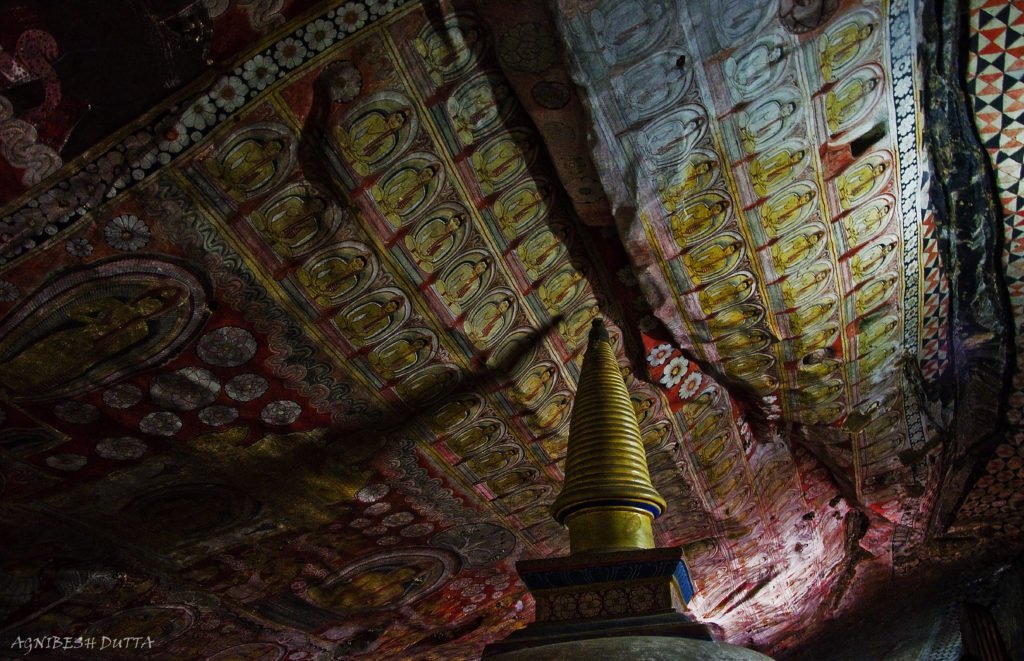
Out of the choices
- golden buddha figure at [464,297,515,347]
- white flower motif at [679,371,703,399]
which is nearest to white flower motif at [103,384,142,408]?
golden buddha figure at [464,297,515,347]

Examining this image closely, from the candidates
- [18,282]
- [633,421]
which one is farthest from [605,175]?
[18,282]

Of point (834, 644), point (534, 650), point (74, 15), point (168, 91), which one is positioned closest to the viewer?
point (534, 650)

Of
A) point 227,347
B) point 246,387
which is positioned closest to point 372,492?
point 246,387

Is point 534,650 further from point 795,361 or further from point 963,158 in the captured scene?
point 795,361

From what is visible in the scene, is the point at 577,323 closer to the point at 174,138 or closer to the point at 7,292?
the point at 174,138

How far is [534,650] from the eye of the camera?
2.70m

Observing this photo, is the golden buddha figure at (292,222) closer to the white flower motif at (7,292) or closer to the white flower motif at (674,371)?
the white flower motif at (7,292)

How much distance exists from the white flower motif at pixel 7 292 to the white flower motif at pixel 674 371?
511 centimetres

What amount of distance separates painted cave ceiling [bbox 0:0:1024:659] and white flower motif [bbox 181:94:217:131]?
0.04 ft

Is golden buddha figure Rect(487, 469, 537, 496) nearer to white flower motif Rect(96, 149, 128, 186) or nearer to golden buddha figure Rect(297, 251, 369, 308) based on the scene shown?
→ golden buddha figure Rect(297, 251, 369, 308)

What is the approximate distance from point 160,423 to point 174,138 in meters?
2.42

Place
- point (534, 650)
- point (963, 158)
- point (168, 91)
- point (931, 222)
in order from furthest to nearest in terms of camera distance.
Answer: point (931, 222) < point (963, 158) < point (168, 91) < point (534, 650)

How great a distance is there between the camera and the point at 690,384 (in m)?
7.37

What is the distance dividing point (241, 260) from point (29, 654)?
5.06m
